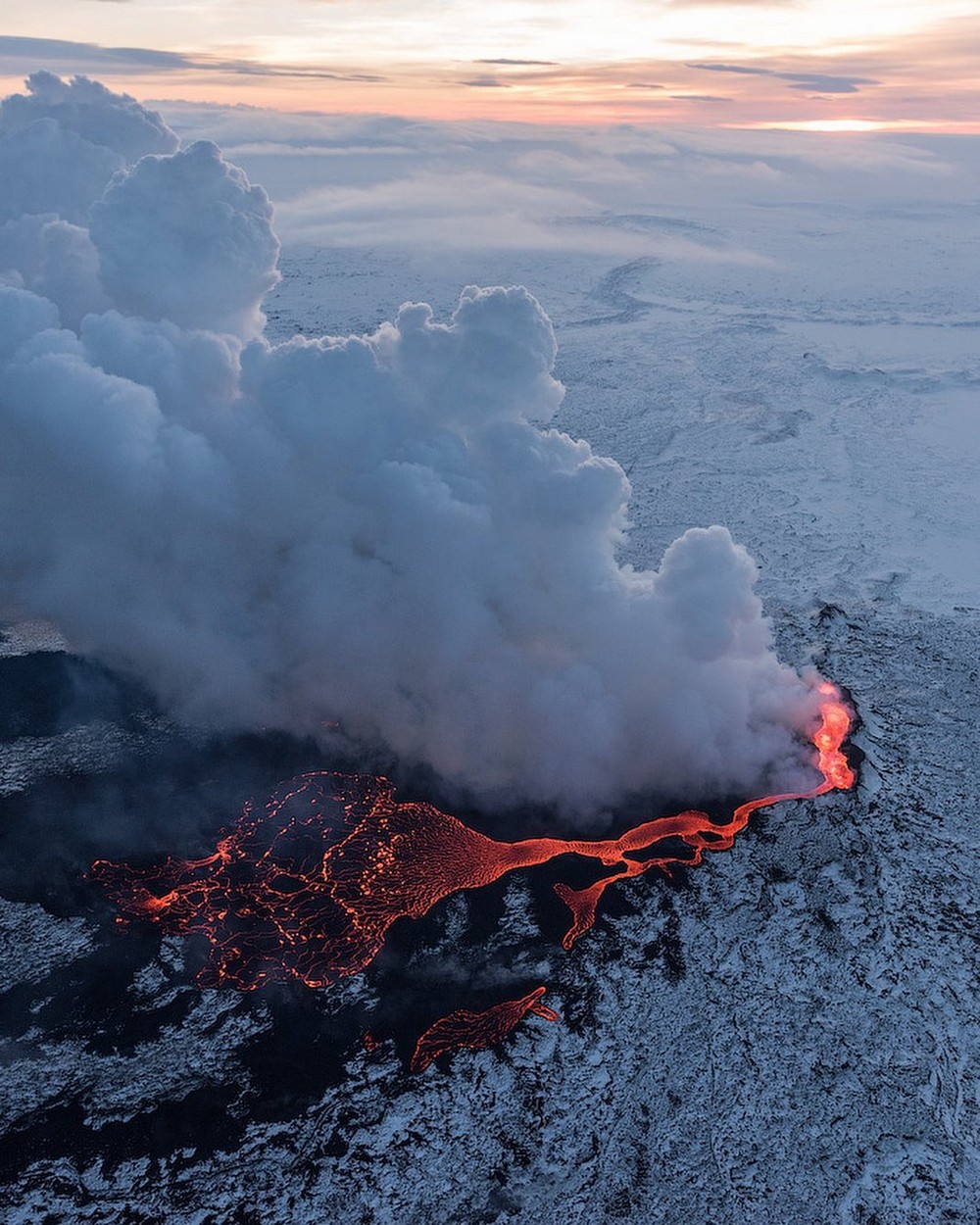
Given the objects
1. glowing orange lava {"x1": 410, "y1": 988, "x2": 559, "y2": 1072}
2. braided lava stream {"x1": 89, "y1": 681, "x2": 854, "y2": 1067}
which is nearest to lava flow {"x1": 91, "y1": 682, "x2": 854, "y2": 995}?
braided lava stream {"x1": 89, "y1": 681, "x2": 854, "y2": 1067}

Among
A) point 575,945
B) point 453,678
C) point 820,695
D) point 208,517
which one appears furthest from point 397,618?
point 820,695

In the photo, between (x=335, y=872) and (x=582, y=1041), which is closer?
(x=582, y=1041)

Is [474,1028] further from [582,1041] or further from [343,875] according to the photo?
[343,875]

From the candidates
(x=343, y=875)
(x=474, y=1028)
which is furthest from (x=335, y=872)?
(x=474, y=1028)

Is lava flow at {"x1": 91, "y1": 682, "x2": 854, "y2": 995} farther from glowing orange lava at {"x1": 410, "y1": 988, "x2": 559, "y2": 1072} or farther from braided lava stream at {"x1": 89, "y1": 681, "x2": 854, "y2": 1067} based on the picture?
glowing orange lava at {"x1": 410, "y1": 988, "x2": 559, "y2": 1072}

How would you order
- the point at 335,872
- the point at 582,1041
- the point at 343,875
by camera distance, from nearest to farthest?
1. the point at 582,1041
2. the point at 343,875
3. the point at 335,872

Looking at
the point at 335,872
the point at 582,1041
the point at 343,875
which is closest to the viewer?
the point at 582,1041
